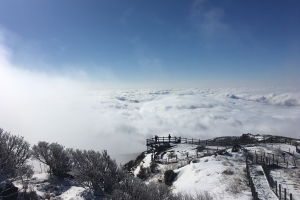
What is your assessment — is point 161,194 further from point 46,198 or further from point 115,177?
point 46,198

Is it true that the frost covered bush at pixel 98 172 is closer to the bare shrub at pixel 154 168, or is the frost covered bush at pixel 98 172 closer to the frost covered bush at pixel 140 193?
the frost covered bush at pixel 140 193

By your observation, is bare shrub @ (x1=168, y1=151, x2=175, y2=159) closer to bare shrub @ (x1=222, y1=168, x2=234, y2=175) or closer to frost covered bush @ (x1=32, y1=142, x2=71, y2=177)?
bare shrub @ (x1=222, y1=168, x2=234, y2=175)

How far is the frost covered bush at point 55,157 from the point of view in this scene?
2161 cm

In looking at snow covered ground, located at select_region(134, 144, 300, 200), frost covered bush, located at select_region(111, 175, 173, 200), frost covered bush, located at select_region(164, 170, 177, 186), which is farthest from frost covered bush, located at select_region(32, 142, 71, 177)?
frost covered bush, located at select_region(111, 175, 173, 200)

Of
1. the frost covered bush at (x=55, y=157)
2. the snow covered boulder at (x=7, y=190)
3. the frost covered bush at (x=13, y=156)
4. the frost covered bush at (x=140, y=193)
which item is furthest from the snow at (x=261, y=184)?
the frost covered bush at (x=13, y=156)

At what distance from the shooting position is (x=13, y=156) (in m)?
17.5

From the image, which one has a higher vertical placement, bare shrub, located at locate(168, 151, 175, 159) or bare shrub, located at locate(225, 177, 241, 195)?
bare shrub, located at locate(225, 177, 241, 195)

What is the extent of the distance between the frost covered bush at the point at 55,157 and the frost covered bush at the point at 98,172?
4524 mm

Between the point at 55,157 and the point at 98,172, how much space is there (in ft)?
25.9

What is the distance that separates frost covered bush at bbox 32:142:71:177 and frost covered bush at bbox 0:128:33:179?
241 centimetres

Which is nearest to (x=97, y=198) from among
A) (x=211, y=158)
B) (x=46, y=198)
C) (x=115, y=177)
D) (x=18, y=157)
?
(x=115, y=177)

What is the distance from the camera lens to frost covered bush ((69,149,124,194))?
16547 millimetres

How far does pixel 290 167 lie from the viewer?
23.9m

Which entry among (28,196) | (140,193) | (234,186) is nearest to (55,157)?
(28,196)
